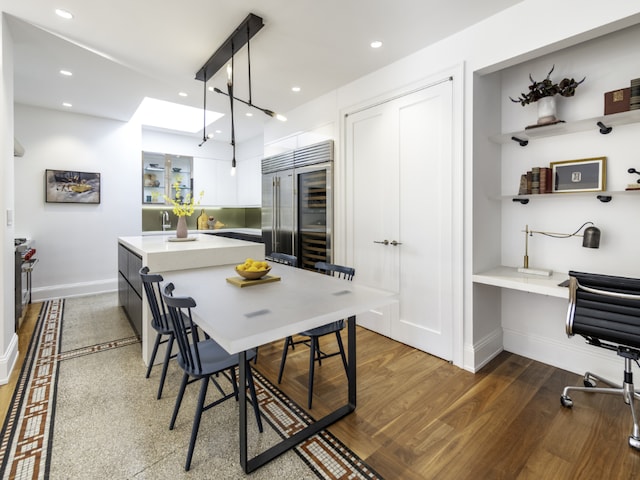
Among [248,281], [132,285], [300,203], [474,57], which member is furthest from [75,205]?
[474,57]

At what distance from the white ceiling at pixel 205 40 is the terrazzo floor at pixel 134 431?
9.25 ft

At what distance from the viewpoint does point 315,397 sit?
2.23 metres

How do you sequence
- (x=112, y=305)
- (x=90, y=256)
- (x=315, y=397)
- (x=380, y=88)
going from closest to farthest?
(x=315, y=397) → (x=380, y=88) → (x=112, y=305) → (x=90, y=256)

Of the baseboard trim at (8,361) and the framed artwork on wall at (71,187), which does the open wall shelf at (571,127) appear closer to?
the baseboard trim at (8,361)

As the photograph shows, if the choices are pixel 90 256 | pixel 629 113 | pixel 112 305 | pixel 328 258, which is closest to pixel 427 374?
pixel 328 258

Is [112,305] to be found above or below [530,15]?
below

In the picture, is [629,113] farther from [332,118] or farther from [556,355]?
[332,118]

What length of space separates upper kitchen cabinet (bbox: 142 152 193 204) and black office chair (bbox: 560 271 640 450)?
6.11 meters

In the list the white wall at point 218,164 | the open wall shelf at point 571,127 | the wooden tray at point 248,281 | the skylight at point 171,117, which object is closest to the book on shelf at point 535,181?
the open wall shelf at point 571,127

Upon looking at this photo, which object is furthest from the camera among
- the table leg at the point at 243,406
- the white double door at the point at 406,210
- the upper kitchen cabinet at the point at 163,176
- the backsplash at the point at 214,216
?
the backsplash at the point at 214,216

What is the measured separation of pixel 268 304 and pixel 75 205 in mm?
4834

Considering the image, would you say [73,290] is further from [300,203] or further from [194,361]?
[194,361]

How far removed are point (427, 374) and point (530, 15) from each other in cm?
277

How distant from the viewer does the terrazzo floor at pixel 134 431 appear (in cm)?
160
